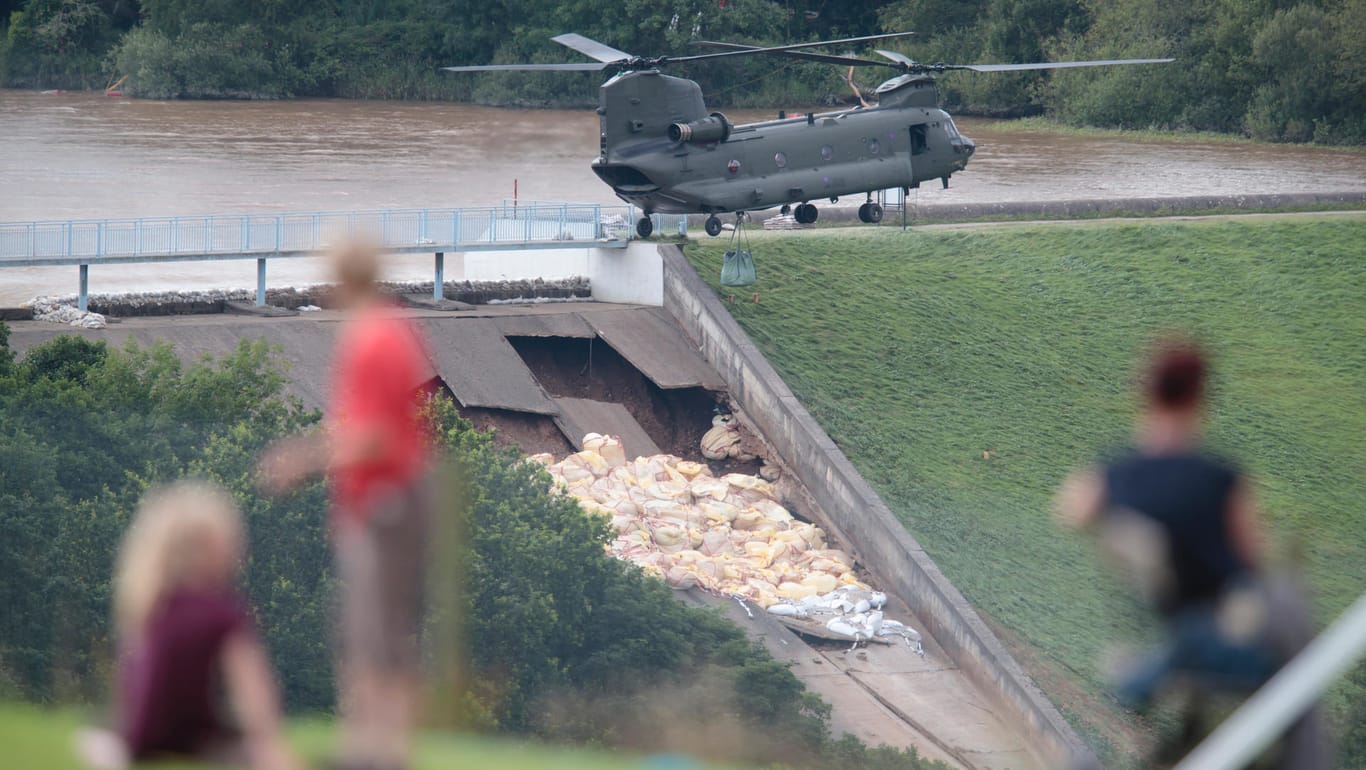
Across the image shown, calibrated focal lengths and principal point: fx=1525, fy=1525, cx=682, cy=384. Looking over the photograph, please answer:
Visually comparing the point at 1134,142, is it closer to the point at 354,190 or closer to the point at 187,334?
the point at 354,190

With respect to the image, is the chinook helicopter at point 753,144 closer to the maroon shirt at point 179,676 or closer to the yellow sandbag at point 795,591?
the yellow sandbag at point 795,591

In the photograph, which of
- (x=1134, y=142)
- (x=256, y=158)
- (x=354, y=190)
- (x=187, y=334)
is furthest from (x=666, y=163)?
(x=1134, y=142)

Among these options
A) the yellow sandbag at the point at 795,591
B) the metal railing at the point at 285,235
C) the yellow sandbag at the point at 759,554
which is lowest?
the yellow sandbag at the point at 795,591

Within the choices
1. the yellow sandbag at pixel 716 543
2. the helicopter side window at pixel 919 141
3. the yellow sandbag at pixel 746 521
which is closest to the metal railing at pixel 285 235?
the helicopter side window at pixel 919 141

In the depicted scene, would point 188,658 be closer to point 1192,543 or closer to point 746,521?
point 1192,543

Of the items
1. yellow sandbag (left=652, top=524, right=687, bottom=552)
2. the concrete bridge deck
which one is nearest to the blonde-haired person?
the concrete bridge deck

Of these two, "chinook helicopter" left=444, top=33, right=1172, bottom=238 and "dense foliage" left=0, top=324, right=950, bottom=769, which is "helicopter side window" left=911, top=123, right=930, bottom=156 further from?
"dense foliage" left=0, top=324, right=950, bottom=769
